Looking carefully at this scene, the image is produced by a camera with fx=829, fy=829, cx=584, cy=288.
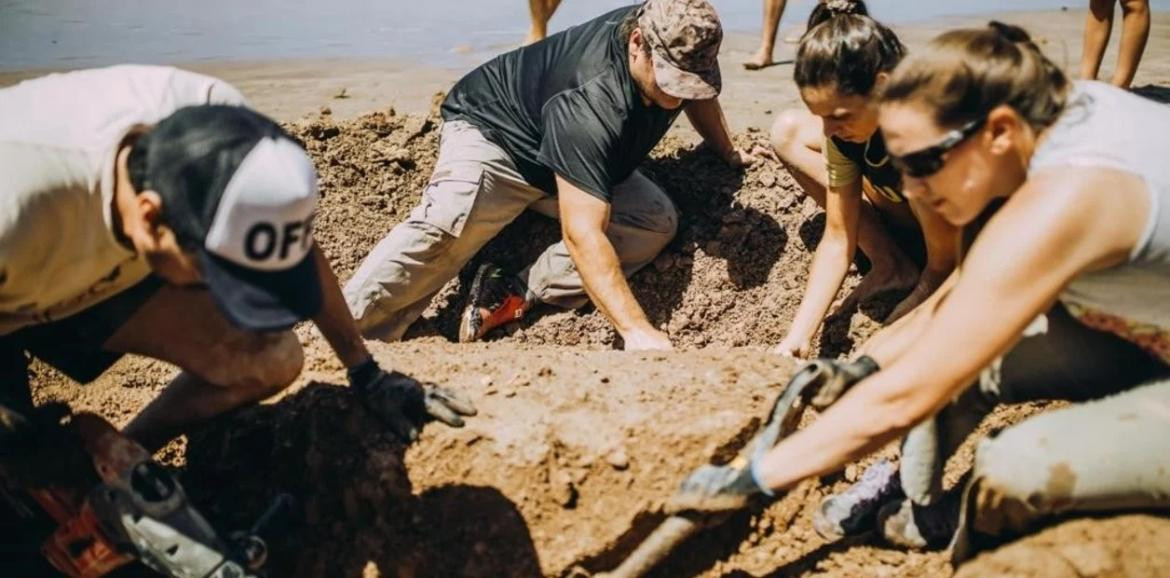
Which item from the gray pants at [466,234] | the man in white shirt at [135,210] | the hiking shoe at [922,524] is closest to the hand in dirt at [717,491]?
the hiking shoe at [922,524]

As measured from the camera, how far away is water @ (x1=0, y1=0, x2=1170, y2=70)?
7.81 m

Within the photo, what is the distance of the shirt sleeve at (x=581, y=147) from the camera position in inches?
117

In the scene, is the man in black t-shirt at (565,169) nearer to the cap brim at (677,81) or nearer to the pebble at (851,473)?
the cap brim at (677,81)

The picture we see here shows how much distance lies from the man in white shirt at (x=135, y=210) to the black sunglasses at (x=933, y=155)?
113cm

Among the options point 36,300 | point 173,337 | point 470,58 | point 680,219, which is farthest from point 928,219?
point 470,58

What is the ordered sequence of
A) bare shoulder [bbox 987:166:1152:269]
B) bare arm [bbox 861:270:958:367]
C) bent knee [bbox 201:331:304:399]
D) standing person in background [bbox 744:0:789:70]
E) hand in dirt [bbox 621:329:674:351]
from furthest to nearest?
standing person in background [bbox 744:0:789:70]
hand in dirt [bbox 621:329:674:351]
bent knee [bbox 201:331:304:399]
bare arm [bbox 861:270:958:367]
bare shoulder [bbox 987:166:1152:269]

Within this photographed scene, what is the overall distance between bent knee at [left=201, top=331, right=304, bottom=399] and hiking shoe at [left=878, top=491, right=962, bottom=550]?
5.26ft

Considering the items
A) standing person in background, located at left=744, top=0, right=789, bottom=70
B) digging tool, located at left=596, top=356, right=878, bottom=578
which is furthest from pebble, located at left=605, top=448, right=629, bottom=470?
standing person in background, located at left=744, top=0, right=789, bottom=70

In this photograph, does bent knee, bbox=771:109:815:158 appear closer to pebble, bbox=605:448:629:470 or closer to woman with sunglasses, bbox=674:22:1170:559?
woman with sunglasses, bbox=674:22:1170:559

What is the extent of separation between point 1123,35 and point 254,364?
14.6 feet

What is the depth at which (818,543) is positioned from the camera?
221cm

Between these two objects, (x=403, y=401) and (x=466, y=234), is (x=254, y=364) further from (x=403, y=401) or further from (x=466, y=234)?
(x=466, y=234)

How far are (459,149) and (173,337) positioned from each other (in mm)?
1636

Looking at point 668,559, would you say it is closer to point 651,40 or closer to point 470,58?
point 651,40
